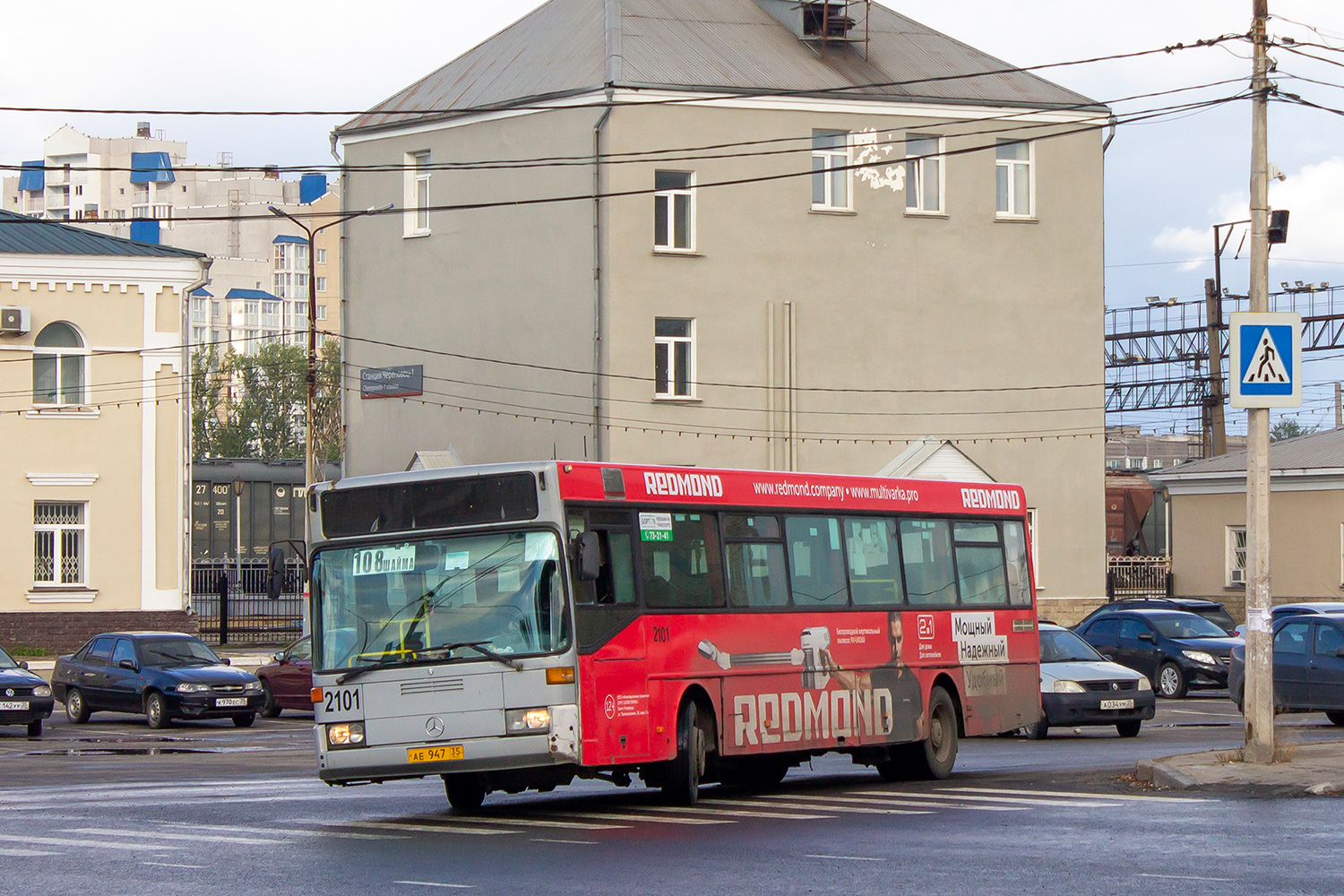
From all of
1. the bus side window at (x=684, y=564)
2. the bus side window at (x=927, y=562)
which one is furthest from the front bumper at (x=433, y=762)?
the bus side window at (x=927, y=562)

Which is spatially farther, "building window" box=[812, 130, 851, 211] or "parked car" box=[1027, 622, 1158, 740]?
"building window" box=[812, 130, 851, 211]

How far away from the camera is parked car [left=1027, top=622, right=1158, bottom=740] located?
78.4 ft

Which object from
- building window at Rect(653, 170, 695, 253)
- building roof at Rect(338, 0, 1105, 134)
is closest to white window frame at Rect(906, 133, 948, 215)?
building roof at Rect(338, 0, 1105, 134)

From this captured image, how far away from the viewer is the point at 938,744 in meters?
17.8

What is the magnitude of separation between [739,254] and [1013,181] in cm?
735

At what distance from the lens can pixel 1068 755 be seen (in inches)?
809

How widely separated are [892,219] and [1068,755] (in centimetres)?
2268

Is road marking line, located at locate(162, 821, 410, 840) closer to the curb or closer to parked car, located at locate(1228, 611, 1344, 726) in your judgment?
the curb

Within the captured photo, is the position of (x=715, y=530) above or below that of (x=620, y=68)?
→ below

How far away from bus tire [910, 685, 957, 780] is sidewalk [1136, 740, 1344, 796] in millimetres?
2050

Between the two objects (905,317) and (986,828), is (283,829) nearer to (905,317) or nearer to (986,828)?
(986,828)

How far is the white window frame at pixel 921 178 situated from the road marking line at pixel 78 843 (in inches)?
1234

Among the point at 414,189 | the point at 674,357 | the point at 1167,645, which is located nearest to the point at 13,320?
the point at 414,189

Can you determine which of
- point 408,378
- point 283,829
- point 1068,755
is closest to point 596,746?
point 283,829
